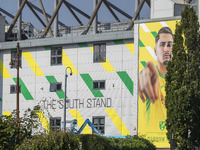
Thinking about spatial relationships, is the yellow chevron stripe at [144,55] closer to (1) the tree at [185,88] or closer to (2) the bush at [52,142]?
(1) the tree at [185,88]

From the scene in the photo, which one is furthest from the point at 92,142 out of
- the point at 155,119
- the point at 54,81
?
the point at 54,81

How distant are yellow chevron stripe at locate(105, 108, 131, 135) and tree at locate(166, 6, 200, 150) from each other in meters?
8.98

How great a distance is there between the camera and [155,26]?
4644 centimetres

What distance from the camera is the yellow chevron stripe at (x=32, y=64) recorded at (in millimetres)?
52031

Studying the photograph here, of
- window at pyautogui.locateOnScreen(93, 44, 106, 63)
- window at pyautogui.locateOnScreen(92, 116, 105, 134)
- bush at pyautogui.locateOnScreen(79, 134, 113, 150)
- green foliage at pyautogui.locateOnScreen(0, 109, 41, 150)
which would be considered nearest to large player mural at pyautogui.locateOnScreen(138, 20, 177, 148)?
window at pyautogui.locateOnScreen(92, 116, 105, 134)

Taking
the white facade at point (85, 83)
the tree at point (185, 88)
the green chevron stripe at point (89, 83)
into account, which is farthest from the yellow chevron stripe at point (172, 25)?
the green chevron stripe at point (89, 83)

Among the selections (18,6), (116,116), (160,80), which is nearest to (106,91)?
(116,116)

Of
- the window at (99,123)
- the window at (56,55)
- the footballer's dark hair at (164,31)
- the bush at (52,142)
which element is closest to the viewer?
the bush at (52,142)

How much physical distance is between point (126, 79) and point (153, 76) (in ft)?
9.43

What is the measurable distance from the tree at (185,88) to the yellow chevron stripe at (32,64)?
17.1 m

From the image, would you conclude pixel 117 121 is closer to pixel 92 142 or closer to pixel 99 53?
pixel 99 53

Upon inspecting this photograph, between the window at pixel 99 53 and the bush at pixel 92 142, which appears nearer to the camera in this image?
the bush at pixel 92 142

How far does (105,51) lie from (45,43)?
22.2 feet

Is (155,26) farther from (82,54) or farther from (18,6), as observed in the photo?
(18,6)
